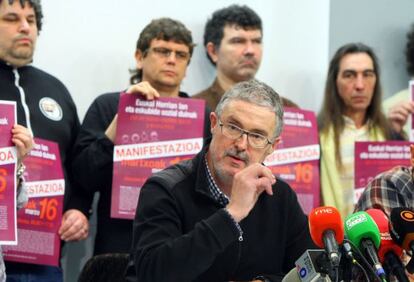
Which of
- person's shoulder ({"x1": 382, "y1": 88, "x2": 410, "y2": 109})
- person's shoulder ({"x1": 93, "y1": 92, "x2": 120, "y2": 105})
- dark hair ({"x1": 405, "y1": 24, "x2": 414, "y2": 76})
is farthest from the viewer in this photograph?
dark hair ({"x1": 405, "y1": 24, "x2": 414, "y2": 76})

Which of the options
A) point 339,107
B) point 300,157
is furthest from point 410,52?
point 300,157

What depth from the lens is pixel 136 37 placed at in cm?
518

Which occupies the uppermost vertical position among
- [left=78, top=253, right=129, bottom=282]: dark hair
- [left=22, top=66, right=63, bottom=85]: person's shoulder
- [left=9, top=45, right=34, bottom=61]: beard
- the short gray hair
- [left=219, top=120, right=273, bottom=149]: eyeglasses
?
[left=9, top=45, right=34, bottom=61]: beard

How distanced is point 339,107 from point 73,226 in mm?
1902

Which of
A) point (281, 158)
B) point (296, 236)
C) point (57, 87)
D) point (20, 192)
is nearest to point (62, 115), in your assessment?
point (57, 87)

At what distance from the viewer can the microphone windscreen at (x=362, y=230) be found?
2.40m

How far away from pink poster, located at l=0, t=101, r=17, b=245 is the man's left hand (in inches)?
23.1

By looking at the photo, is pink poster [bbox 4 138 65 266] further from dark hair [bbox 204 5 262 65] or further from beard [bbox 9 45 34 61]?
dark hair [bbox 204 5 262 65]

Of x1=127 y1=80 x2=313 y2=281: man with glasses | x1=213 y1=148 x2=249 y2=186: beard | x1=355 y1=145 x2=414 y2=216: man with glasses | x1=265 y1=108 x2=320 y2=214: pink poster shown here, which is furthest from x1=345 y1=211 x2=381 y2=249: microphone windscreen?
x1=265 y1=108 x2=320 y2=214: pink poster

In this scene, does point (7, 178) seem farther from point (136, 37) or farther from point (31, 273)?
point (136, 37)

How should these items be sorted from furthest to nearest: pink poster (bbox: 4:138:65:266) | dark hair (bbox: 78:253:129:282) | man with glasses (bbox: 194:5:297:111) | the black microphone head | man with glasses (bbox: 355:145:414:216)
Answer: man with glasses (bbox: 194:5:297:111), pink poster (bbox: 4:138:65:266), man with glasses (bbox: 355:145:414:216), dark hair (bbox: 78:253:129:282), the black microphone head

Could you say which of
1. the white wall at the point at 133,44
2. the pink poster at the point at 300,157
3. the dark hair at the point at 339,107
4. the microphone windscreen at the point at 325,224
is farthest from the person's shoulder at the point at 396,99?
the microphone windscreen at the point at 325,224

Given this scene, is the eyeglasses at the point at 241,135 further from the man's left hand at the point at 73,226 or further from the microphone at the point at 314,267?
the man's left hand at the point at 73,226

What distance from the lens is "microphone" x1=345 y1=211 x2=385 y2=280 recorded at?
2.38 meters
